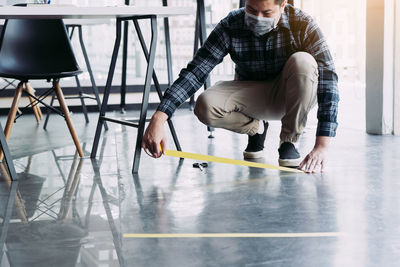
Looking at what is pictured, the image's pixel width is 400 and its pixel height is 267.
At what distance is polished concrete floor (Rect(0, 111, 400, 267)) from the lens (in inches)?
54.1

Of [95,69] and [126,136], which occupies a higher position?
[95,69]

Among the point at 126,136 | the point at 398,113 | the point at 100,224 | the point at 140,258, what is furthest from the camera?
the point at 126,136

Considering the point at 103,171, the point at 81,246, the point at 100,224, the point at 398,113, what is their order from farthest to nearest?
the point at 398,113
the point at 103,171
the point at 100,224
the point at 81,246

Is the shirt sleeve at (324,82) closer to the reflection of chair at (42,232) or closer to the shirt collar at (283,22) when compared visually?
the shirt collar at (283,22)

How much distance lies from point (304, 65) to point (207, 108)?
49 centimetres

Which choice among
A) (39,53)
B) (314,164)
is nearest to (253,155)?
(314,164)

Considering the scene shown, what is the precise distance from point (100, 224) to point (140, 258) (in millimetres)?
361

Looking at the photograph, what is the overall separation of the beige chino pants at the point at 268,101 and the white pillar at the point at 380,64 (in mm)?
979

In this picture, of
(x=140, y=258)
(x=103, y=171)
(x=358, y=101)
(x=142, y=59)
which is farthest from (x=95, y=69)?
(x=140, y=258)

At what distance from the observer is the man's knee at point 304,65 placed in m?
2.17

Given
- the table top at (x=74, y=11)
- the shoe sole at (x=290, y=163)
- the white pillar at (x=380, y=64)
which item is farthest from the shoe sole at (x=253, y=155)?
the white pillar at (x=380, y=64)

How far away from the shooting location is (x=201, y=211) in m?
1.77

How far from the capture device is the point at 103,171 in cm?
246

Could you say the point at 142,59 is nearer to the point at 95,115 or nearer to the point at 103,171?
the point at 95,115
